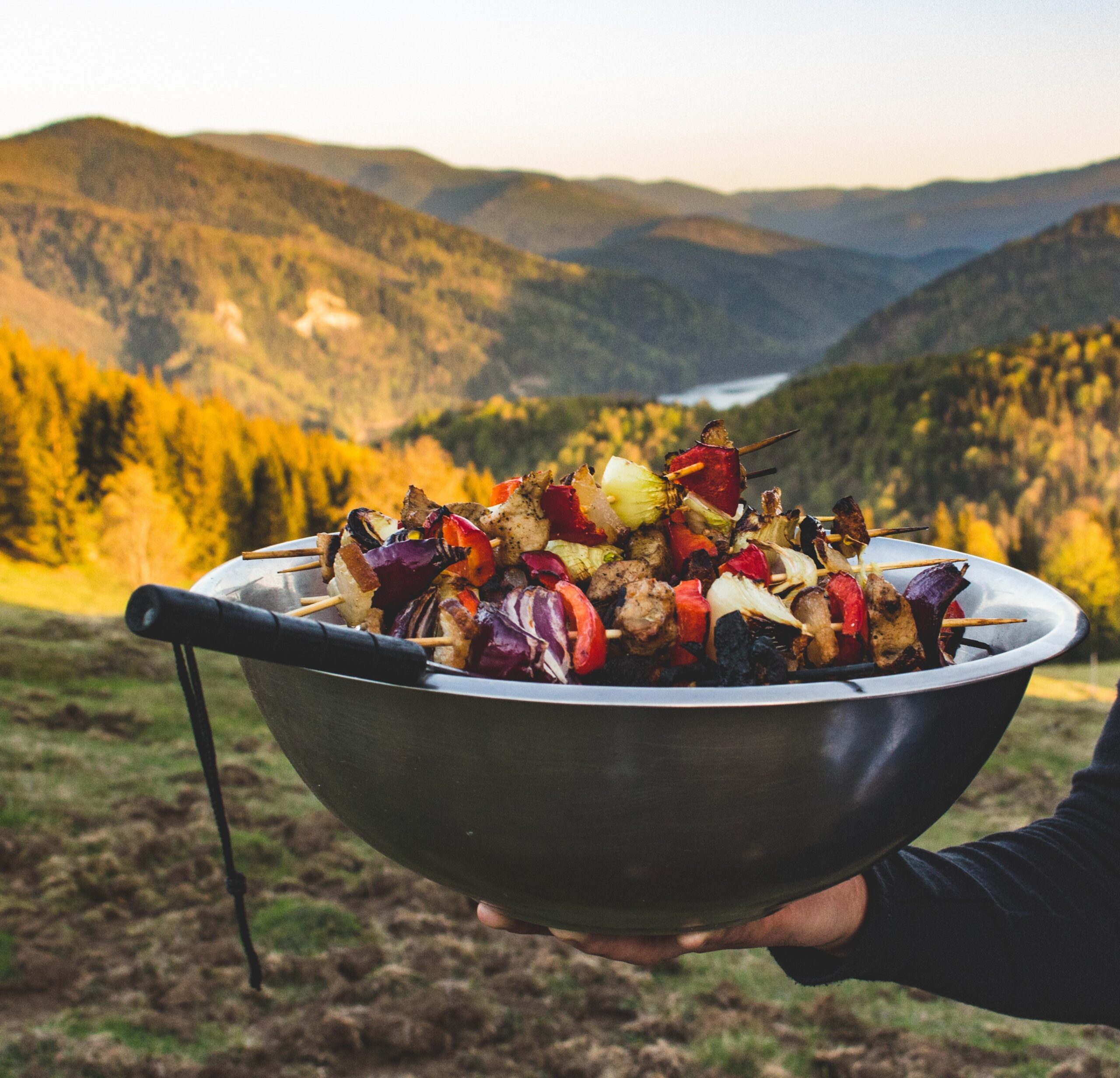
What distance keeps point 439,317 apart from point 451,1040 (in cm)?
A: 19676

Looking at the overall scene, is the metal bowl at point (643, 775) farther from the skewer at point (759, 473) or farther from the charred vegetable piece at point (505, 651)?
the skewer at point (759, 473)

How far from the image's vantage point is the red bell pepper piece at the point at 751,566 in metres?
1.54

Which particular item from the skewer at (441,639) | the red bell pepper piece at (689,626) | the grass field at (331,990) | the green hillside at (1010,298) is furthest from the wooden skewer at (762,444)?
the green hillside at (1010,298)

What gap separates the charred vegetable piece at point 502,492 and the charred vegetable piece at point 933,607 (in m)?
0.74

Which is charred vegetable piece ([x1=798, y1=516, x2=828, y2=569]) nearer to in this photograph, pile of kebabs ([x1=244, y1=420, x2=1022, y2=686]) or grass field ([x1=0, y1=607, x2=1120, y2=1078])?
pile of kebabs ([x1=244, y1=420, x2=1022, y2=686])

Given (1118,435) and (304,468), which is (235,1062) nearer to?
(304,468)

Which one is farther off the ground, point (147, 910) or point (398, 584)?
point (398, 584)

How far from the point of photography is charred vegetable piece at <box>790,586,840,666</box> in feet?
4.67

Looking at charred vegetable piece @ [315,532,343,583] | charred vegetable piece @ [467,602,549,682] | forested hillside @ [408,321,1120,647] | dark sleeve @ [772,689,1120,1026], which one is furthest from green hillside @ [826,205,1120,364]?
charred vegetable piece @ [467,602,549,682]

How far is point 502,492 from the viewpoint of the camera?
6.26 feet

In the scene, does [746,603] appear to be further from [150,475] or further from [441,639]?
[150,475]

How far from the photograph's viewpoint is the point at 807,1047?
29.8 ft

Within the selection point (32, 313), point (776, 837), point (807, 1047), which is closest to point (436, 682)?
point (776, 837)

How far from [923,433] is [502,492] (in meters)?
94.5
